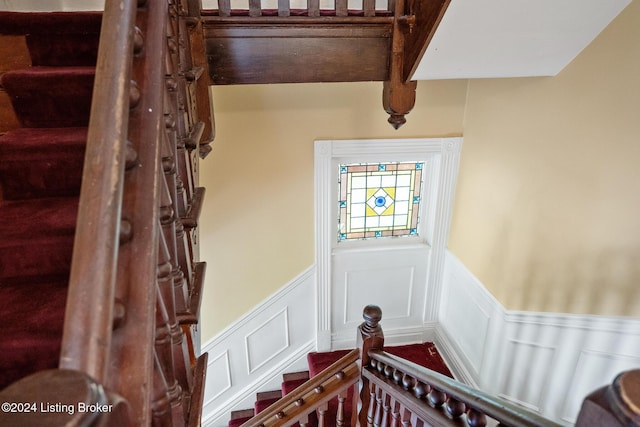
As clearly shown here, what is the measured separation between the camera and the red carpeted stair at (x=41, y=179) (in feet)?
3.24

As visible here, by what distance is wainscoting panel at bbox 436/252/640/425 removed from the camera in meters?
1.83

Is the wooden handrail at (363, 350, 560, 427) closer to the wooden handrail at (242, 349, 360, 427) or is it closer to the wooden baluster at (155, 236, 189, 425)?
the wooden handrail at (242, 349, 360, 427)

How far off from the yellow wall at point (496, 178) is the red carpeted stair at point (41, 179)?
3.77 ft

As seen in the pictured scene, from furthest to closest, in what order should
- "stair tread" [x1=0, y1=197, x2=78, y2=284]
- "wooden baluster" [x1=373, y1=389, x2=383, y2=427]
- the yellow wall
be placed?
the yellow wall < "wooden baluster" [x1=373, y1=389, x2=383, y2=427] < "stair tread" [x1=0, y1=197, x2=78, y2=284]

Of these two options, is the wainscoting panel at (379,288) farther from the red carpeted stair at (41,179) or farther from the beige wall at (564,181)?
the red carpeted stair at (41,179)

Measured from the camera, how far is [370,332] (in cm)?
165

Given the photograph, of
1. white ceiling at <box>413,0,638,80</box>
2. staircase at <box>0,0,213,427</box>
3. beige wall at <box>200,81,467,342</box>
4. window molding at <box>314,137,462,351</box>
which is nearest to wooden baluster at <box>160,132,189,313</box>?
staircase at <box>0,0,213,427</box>

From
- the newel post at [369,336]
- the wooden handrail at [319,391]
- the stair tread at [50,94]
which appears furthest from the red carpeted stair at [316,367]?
the stair tread at [50,94]

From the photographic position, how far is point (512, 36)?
166 centimetres

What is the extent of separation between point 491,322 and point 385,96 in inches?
67.8

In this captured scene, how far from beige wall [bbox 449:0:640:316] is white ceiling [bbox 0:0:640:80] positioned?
4.1 inches

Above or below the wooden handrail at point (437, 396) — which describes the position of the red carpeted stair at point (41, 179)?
above

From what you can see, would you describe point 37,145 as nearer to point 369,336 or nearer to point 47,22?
point 47,22

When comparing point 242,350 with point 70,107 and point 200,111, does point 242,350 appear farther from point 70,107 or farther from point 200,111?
point 70,107
